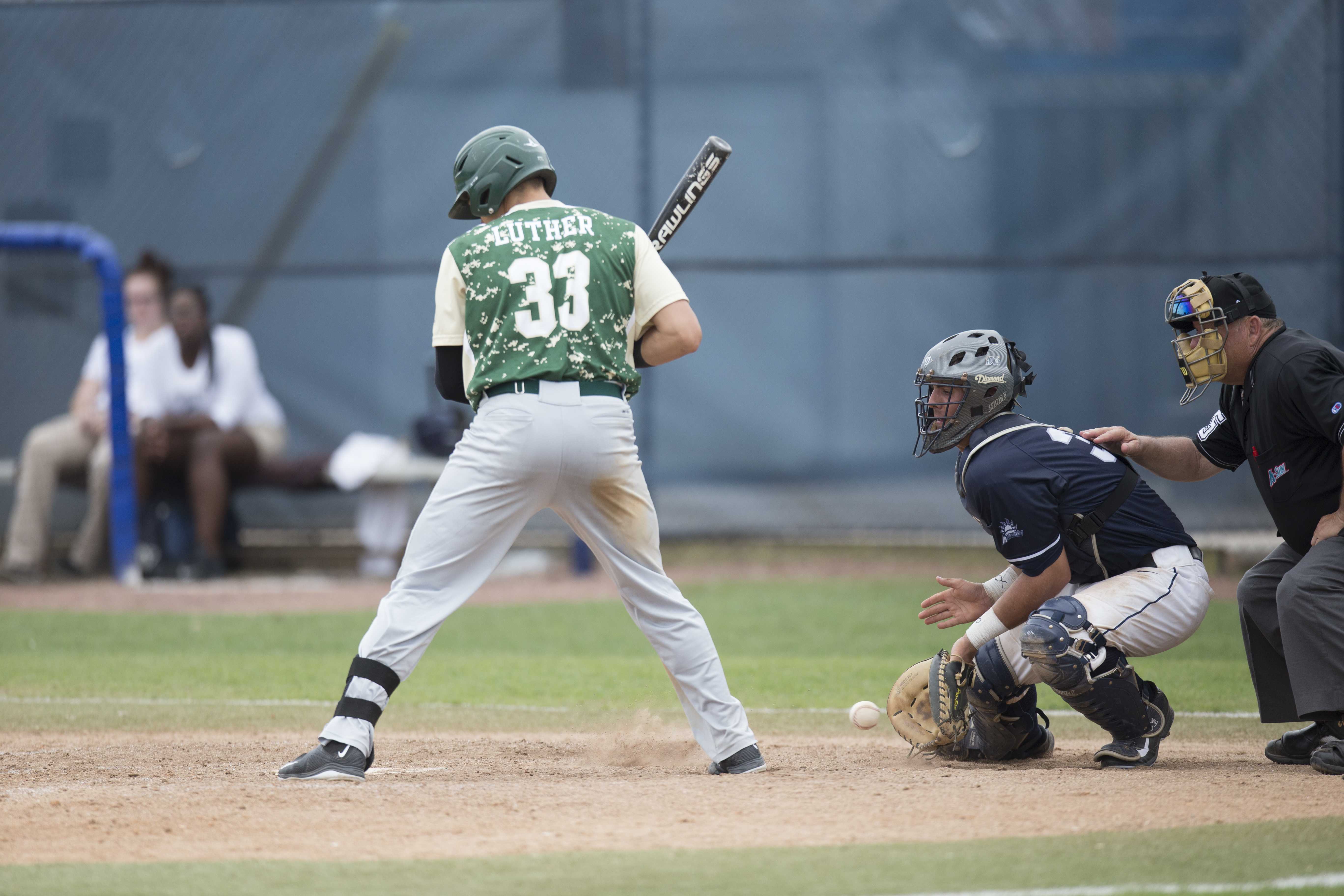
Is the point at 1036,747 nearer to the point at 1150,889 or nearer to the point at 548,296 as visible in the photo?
the point at 1150,889

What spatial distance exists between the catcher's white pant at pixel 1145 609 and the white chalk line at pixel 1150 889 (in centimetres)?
144

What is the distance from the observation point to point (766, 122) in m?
11.5

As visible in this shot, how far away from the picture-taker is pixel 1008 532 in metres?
4.73

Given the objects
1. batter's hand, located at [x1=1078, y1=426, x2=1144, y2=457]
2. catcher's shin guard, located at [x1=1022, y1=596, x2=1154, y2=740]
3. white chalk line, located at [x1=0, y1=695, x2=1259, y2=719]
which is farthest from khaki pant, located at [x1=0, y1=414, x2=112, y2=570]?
catcher's shin guard, located at [x1=1022, y1=596, x2=1154, y2=740]

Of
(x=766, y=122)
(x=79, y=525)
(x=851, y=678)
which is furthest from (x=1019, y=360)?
(x=79, y=525)

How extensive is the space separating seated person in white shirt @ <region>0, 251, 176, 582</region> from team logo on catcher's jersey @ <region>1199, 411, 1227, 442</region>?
26.3 ft

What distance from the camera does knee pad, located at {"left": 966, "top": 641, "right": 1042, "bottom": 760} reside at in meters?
4.95

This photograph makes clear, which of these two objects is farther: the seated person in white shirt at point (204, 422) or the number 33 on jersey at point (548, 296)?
the seated person in white shirt at point (204, 422)

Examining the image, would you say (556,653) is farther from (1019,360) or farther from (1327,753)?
(1327,753)

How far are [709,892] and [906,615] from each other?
5846 mm

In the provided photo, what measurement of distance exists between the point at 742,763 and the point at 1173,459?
2.05 meters

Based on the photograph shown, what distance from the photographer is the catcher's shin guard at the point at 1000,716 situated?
16.3 ft

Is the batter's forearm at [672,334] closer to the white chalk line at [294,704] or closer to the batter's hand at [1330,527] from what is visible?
the white chalk line at [294,704]

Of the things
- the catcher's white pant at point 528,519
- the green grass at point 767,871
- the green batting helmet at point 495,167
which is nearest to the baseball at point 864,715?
the catcher's white pant at point 528,519
